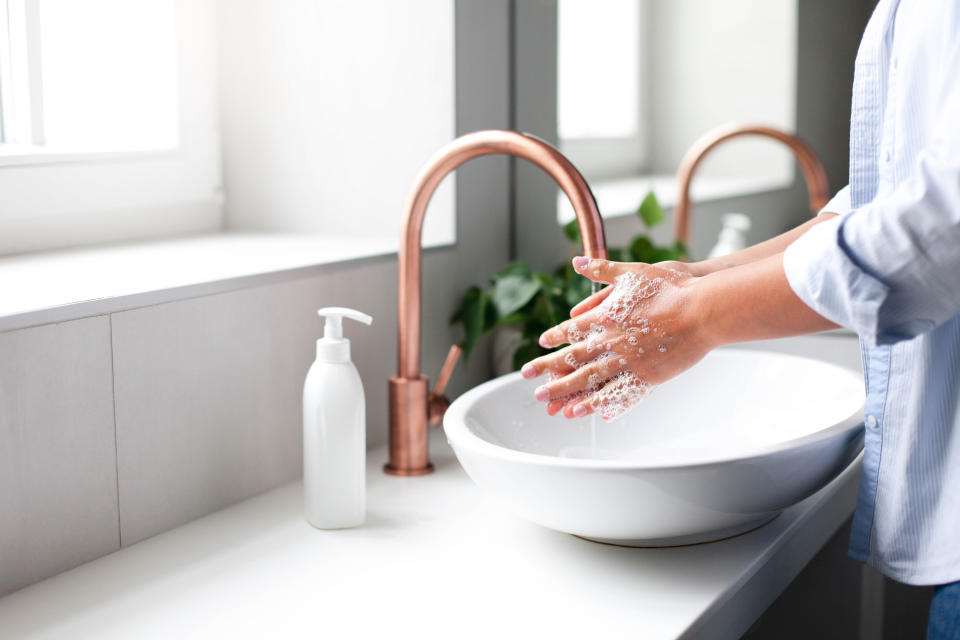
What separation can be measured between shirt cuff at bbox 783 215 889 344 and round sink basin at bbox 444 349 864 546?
0.53 feet

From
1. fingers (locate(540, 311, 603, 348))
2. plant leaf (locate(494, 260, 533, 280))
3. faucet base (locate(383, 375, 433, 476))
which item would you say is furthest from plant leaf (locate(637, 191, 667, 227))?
fingers (locate(540, 311, 603, 348))

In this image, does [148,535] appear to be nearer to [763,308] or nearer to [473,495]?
[473,495]

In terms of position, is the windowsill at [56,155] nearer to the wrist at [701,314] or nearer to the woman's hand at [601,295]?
the woman's hand at [601,295]

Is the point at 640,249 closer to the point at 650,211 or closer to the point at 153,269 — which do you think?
the point at 650,211

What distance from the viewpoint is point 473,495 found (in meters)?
1.07

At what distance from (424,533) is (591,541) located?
0.16 metres

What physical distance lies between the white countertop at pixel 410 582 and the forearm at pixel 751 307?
22 cm

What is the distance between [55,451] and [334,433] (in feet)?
0.80

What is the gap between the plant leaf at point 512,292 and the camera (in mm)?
1245

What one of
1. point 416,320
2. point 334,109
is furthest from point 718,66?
point 416,320

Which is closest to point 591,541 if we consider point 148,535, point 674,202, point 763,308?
point 763,308

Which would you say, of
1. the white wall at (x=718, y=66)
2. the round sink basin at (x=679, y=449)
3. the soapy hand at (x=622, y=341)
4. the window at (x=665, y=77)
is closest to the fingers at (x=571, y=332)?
the soapy hand at (x=622, y=341)

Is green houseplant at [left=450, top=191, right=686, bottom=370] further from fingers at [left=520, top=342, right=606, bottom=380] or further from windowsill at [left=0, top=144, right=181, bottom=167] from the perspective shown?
windowsill at [left=0, top=144, right=181, bottom=167]

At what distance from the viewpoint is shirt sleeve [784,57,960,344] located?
0.67 metres
